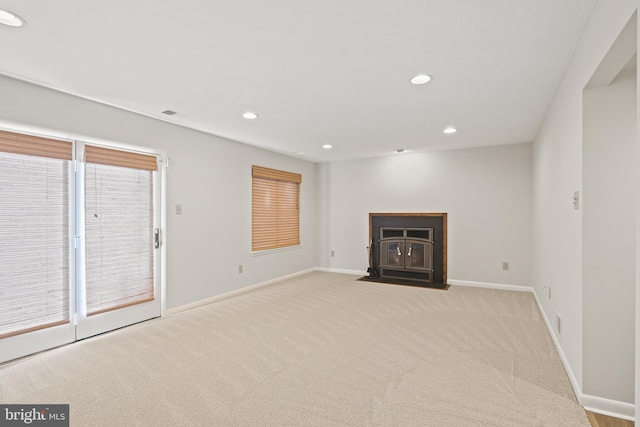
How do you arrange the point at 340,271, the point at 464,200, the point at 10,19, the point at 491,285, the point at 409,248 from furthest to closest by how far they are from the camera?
the point at 340,271, the point at 409,248, the point at 464,200, the point at 491,285, the point at 10,19

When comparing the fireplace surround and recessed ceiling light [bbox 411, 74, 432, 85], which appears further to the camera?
the fireplace surround

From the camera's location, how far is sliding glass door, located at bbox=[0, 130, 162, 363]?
105 inches

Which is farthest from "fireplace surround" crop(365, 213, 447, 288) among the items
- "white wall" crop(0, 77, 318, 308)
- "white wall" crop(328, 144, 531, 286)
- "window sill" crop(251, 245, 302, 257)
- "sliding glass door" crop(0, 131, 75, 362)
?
"sliding glass door" crop(0, 131, 75, 362)

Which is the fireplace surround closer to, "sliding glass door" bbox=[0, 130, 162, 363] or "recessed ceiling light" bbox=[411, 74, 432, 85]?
"recessed ceiling light" bbox=[411, 74, 432, 85]

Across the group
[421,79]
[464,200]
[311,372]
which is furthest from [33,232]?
[464,200]

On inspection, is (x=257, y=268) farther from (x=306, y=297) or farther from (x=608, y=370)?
(x=608, y=370)

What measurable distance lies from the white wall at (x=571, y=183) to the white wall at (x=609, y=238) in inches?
2.1

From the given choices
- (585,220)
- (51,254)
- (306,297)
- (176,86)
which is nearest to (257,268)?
(306,297)

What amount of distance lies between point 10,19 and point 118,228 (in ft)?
6.82

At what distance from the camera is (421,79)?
2.57 metres

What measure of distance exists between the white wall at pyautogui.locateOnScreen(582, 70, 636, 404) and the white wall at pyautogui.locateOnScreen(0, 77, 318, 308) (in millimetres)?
3917

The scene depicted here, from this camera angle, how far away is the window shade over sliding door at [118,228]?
10.4ft

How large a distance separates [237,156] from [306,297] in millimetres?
2337

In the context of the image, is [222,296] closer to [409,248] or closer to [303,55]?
[409,248]
